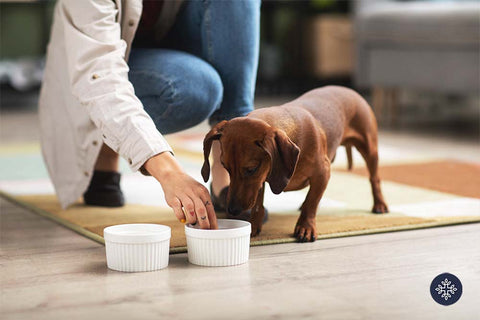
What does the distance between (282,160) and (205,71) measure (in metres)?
0.48

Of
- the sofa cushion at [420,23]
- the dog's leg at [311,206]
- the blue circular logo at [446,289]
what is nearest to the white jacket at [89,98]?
the dog's leg at [311,206]

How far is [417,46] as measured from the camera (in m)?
3.63

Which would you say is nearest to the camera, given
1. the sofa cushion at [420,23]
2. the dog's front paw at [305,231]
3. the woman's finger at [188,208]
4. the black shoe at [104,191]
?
the woman's finger at [188,208]

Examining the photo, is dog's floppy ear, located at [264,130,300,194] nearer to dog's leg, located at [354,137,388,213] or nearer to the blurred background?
dog's leg, located at [354,137,388,213]

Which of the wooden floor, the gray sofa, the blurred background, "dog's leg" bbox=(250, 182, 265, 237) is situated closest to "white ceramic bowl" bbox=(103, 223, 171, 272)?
the wooden floor

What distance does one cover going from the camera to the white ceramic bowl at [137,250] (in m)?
1.28

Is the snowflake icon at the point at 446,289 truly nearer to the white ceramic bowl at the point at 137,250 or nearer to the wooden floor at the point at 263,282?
the wooden floor at the point at 263,282

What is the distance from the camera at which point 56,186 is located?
6.28ft

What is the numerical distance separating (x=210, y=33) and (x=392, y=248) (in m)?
0.69

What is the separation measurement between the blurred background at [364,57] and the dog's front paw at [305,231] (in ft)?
6.80

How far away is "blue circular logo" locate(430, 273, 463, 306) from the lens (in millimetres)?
1128

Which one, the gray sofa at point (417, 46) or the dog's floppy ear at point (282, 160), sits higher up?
the dog's floppy ear at point (282, 160)

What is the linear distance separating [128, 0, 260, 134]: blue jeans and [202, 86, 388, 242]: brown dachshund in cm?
21

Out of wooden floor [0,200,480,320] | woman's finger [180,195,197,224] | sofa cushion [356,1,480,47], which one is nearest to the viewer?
wooden floor [0,200,480,320]
